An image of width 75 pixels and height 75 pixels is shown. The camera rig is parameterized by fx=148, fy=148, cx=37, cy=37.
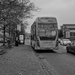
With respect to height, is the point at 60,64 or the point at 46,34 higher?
the point at 46,34

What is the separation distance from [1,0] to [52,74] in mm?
4989

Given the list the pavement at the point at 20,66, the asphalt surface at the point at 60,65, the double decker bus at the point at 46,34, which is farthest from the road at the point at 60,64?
the double decker bus at the point at 46,34

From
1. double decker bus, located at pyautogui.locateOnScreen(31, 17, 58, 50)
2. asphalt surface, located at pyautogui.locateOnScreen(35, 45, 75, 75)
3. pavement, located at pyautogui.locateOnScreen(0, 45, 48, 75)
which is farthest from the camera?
double decker bus, located at pyautogui.locateOnScreen(31, 17, 58, 50)

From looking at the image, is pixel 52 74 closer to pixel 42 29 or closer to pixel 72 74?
pixel 72 74

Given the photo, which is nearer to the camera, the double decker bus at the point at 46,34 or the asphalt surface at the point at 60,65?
the asphalt surface at the point at 60,65

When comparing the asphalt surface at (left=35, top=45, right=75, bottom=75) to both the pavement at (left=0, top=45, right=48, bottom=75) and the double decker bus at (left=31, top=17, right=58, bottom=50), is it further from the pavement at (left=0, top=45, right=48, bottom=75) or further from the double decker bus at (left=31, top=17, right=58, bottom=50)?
the double decker bus at (left=31, top=17, right=58, bottom=50)

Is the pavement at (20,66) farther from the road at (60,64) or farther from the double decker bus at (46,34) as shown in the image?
the double decker bus at (46,34)

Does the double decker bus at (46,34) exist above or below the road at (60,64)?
above

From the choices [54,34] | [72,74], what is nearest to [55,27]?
[54,34]

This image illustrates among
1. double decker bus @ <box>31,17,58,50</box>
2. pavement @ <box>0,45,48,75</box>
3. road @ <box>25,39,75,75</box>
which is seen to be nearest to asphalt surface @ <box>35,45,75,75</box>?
road @ <box>25,39,75,75</box>

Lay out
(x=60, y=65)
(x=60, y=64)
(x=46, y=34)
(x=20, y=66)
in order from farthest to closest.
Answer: (x=46, y=34), (x=60, y=64), (x=60, y=65), (x=20, y=66)

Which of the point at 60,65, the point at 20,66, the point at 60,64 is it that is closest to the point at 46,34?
the point at 60,64

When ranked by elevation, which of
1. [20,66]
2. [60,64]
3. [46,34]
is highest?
[46,34]

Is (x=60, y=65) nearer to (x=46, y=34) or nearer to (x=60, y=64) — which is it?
(x=60, y=64)
